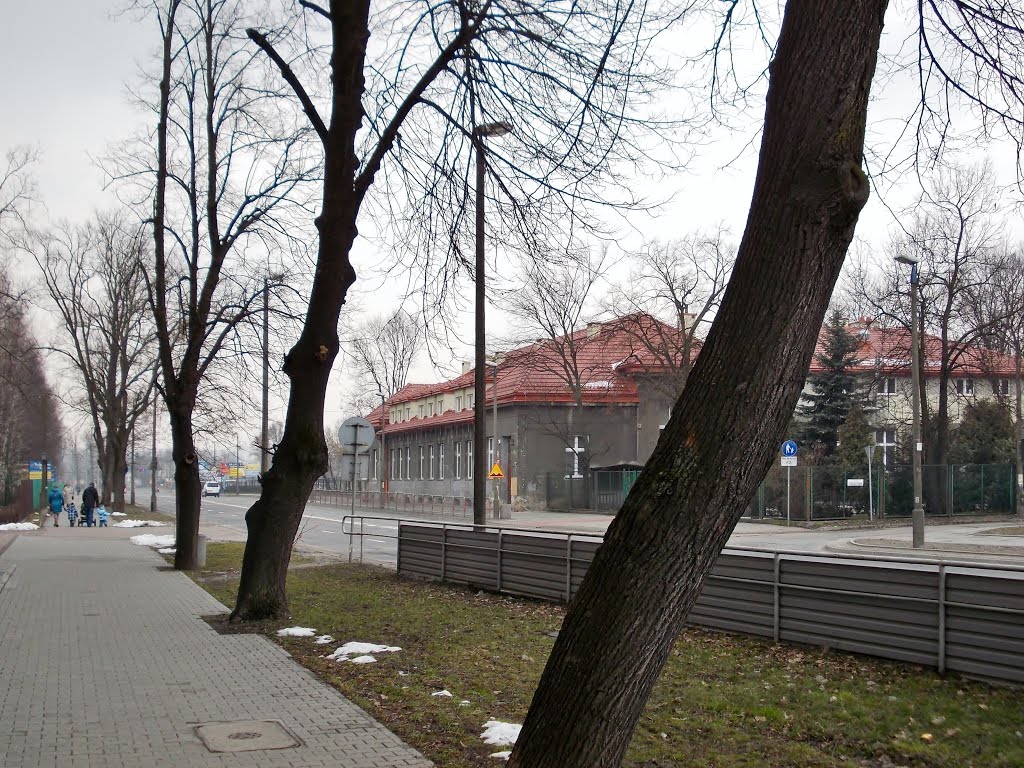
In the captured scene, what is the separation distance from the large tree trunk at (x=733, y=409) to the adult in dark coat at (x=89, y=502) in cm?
3964

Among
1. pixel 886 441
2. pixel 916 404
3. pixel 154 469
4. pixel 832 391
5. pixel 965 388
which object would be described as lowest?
pixel 154 469

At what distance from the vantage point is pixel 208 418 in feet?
107

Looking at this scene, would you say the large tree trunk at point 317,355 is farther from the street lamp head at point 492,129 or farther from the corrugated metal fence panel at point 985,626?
the corrugated metal fence panel at point 985,626

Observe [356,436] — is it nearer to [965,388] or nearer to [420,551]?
[420,551]

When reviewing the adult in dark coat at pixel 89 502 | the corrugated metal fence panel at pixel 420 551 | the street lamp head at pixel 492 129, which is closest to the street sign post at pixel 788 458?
the corrugated metal fence panel at pixel 420 551

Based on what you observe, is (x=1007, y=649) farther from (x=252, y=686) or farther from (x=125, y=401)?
(x=125, y=401)

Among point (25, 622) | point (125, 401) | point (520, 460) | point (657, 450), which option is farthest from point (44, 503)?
point (657, 450)

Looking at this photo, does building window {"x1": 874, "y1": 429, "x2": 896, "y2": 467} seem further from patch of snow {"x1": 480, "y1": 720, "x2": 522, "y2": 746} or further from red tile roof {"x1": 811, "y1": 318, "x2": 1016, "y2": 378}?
patch of snow {"x1": 480, "y1": 720, "x2": 522, "y2": 746}

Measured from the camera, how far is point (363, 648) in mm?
9836

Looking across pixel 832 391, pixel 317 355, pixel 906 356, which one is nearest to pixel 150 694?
pixel 317 355

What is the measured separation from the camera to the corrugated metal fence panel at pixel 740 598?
9.91 m

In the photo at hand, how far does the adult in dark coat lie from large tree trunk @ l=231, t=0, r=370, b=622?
1209 inches

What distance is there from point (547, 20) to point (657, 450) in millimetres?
5105

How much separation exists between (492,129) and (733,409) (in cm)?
580
